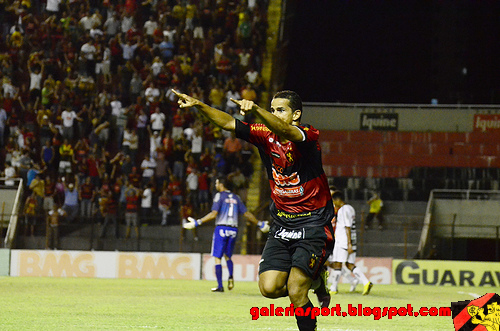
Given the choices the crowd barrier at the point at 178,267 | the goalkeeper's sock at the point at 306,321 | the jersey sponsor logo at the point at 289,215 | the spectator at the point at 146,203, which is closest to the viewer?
the goalkeeper's sock at the point at 306,321

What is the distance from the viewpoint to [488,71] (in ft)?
124

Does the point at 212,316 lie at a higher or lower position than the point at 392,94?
lower

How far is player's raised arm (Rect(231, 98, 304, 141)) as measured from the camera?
22.3 feet

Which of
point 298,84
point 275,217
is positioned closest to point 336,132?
point 298,84

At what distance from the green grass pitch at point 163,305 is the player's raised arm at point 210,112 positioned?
3602 mm

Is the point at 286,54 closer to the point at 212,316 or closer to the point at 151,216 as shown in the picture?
the point at 151,216

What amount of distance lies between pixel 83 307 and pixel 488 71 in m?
29.2

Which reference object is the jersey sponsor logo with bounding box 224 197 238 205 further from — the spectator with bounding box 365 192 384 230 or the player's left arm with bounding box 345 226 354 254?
the spectator with bounding box 365 192 384 230

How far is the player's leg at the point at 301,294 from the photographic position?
7.43 m

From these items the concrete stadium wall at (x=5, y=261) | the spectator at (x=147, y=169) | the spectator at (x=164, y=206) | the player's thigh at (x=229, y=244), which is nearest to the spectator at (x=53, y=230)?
the concrete stadium wall at (x=5, y=261)

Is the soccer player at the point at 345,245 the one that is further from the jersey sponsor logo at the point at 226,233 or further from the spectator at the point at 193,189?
the spectator at the point at 193,189

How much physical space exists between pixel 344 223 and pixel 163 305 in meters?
4.85

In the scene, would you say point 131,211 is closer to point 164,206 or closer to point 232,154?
point 164,206

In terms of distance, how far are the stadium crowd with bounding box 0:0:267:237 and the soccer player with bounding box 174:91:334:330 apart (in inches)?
612
